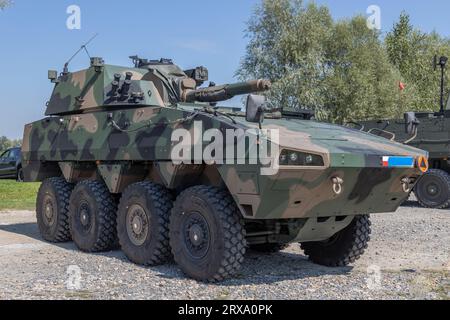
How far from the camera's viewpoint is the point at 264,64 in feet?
90.1

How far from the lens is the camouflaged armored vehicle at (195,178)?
18.8 feet

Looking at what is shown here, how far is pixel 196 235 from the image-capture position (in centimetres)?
623

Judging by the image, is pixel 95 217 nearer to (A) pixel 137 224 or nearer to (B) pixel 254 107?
(A) pixel 137 224

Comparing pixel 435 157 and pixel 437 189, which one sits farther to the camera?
pixel 435 157

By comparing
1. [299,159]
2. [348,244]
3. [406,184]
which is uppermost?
[299,159]

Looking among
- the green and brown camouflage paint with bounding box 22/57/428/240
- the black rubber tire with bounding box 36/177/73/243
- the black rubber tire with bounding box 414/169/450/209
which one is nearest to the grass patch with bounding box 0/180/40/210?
the green and brown camouflage paint with bounding box 22/57/428/240

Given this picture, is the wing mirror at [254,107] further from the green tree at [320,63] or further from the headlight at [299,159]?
the green tree at [320,63]

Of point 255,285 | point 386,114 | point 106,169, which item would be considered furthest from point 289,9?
point 255,285

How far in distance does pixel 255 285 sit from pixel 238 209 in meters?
0.72

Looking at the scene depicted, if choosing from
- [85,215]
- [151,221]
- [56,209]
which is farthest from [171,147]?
[56,209]

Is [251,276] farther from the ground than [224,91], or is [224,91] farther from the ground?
[224,91]

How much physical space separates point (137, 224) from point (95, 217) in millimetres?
1004

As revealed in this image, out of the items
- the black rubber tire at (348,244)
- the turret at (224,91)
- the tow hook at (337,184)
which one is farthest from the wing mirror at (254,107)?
the black rubber tire at (348,244)

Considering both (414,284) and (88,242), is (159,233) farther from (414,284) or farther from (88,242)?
(414,284)
